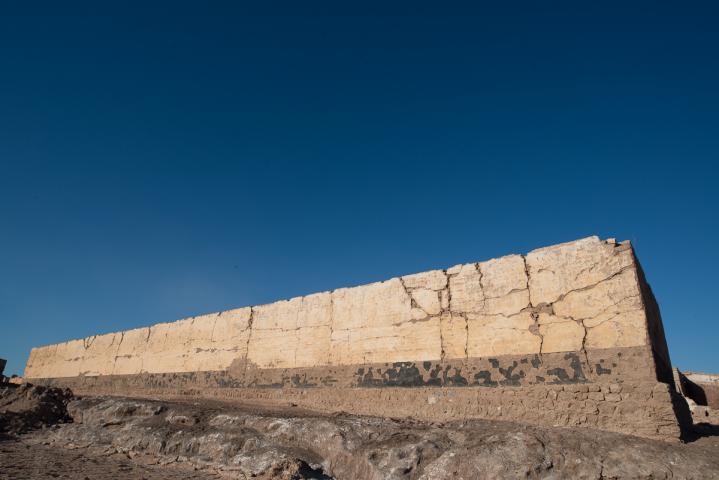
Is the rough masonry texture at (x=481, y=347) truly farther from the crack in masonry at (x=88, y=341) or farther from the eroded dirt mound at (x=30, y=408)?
the crack in masonry at (x=88, y=341)

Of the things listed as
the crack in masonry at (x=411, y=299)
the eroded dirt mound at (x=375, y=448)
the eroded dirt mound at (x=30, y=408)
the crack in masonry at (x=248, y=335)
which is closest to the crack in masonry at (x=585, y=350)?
the eroded dirt mound at (x=375, y=448)

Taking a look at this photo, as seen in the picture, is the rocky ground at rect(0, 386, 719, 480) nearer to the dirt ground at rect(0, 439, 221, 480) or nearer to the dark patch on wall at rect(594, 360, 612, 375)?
the dirt ground at rect(0, 439, 221, 480)

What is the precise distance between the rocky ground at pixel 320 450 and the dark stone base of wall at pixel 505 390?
0.40 m

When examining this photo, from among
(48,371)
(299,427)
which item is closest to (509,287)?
(299,427)

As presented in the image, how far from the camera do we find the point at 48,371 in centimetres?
1474

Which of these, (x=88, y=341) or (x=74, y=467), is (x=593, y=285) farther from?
(x=88, y=341)

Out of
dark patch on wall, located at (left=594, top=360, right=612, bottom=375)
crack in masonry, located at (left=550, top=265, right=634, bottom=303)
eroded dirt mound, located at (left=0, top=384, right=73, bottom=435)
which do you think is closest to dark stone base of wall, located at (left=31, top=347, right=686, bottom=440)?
dark patch on wall, located at (left=594, top=360, right=612, bottom=375)

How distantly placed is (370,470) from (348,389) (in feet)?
8.74

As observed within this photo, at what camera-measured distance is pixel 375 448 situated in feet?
14.5

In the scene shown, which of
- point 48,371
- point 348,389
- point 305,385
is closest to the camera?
point 348,389

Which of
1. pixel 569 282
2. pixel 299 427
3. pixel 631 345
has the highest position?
pixel 569 282

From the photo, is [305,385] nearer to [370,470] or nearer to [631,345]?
[370,470]

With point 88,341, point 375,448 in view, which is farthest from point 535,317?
point 88,341

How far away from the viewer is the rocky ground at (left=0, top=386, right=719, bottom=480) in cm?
378
